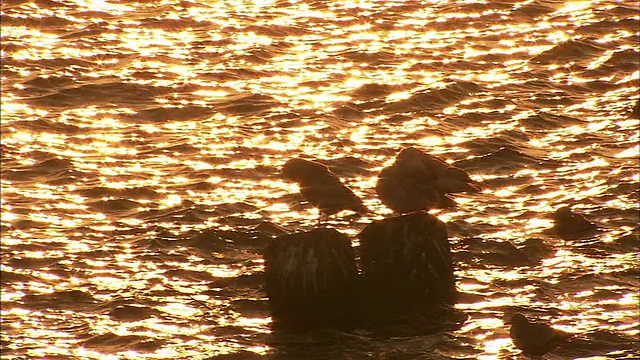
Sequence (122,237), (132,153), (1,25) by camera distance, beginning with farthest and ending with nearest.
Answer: (1,25), (132,153), (122,237)

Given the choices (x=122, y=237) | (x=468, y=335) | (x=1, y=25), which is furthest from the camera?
(x=1, y=25)

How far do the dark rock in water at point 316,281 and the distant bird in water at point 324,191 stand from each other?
55 centimetres

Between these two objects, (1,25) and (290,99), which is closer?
(290,99)

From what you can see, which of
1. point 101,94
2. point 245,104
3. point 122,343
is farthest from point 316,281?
point 101,94

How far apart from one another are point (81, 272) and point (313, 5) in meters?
15.2

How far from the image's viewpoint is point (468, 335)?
→ 17781 mm

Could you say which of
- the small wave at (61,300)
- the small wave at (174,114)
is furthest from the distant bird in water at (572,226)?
the small wave at (174,114)

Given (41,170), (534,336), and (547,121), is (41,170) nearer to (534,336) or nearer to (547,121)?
(547,121)

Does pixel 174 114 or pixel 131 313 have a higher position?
pixel 174 114

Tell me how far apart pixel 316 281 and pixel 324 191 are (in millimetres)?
1420

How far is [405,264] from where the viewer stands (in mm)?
18562

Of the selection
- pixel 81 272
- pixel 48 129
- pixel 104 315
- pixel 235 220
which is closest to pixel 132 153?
pixel 48 129

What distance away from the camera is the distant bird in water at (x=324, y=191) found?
1866cm

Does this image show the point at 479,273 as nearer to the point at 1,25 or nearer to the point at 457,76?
the point at 457,76
